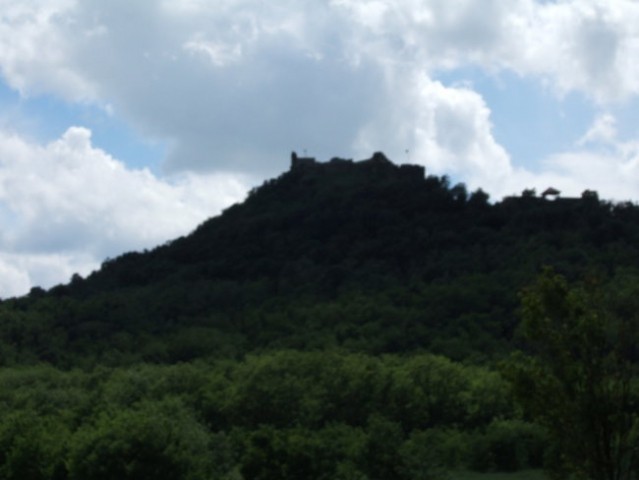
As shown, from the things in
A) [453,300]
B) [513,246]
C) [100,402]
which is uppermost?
[513,246]

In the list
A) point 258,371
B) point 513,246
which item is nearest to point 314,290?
point 513,246

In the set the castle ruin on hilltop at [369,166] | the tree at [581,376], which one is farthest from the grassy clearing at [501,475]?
the castle ruin on hilltop at [369,166]

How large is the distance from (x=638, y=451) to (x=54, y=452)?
2635cm

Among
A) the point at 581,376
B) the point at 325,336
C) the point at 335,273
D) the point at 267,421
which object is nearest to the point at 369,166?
the point at 335,273

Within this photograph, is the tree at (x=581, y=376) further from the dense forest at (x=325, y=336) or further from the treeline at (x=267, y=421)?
the treeline at (x=267, y=421)

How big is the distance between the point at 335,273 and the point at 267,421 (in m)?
67.4

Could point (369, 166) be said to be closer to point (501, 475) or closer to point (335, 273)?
point (335, 273)

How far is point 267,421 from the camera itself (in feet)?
211

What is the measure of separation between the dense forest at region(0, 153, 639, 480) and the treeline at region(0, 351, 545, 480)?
0.12m

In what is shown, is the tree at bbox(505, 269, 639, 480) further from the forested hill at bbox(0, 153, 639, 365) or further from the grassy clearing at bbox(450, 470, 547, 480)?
the forested hill at bbox(0, 153, 639, 365)

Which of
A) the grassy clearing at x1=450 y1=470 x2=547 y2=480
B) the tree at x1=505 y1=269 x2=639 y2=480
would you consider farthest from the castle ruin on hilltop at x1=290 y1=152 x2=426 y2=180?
the tree at x1=505 y1=269 x2=639 y2=480

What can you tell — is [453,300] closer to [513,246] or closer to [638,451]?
[513,246]

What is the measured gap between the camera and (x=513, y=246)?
127875mm

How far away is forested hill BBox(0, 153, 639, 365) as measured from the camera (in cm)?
10562
